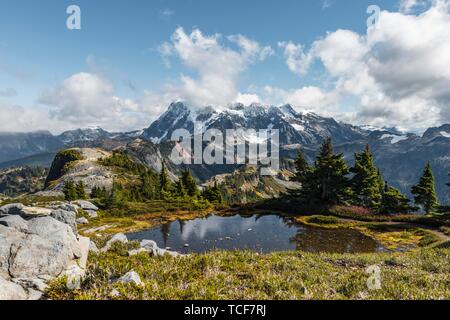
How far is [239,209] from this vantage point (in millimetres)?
66312

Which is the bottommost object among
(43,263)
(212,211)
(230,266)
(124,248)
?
(212,211)

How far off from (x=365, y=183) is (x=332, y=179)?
7.01m

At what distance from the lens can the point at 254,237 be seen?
39.2 metres

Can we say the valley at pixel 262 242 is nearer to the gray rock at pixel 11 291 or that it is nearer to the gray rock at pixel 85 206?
the gray rock at pixel 11 291

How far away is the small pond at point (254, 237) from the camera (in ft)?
112

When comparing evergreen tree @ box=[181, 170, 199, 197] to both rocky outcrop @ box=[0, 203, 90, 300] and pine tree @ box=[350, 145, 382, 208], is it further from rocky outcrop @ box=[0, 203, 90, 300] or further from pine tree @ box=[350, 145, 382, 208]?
rocky outcrop @ box=[0, 203, 90, 300]

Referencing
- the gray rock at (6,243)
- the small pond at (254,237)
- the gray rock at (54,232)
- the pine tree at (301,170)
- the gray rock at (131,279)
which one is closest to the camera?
the gray rock at (131,279)

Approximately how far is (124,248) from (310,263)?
42.8ft

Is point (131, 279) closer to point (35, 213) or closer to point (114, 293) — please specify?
point (114, 293)

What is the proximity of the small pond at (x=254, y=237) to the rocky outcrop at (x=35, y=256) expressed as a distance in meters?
20.2

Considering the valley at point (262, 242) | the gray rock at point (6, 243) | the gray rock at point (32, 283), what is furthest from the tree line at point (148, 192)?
the gray rock at point (32, 283)

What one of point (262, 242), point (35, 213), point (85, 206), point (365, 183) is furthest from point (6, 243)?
point (365, 183)

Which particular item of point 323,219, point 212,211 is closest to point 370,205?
point 323,219
